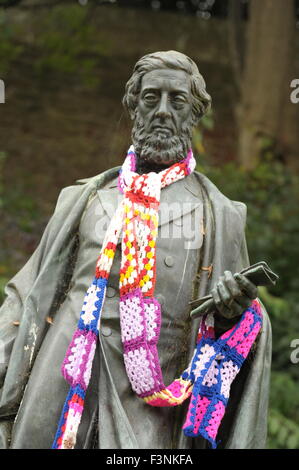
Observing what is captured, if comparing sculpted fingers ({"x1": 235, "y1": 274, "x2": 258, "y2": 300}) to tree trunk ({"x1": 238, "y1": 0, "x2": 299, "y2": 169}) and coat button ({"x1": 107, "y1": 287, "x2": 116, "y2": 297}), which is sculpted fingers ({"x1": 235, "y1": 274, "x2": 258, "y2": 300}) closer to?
coat button ({"x1": 107, "y1": 287, "x2": 116, "y2": 297})

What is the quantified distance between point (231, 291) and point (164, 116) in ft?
3.00

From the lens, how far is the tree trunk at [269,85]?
1273 cm

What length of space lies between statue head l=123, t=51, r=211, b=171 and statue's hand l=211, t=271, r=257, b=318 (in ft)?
2.49

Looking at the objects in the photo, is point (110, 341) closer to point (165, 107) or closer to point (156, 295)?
point (156, 295)

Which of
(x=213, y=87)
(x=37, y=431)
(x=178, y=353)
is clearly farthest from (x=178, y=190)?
(x=213, y=87)

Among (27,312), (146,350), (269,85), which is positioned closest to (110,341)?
(146,350)

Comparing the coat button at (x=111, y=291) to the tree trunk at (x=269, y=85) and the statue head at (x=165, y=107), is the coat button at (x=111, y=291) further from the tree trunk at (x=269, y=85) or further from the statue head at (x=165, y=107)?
the tree trunk at (x=269, y=85)

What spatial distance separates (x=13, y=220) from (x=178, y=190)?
7.29 meters

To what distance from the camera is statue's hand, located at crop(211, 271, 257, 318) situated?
4.48 metres

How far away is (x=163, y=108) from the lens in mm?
4973

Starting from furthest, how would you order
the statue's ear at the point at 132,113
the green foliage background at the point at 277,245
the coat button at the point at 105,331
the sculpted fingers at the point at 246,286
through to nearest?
the green foliage background at the point at 277,245 < the statue's ear at the point at 132,113 < the coat button at the point at 105,331 < the sculpted fingers at the point at 246,286

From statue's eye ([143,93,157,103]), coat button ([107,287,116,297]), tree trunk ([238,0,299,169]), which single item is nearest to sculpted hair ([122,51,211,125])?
statue's eye ([143,93,157,103])

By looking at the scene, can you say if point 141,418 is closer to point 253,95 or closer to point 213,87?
point 253,95

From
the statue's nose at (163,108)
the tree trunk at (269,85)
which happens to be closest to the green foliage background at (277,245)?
the tree trunk at (269,85)
